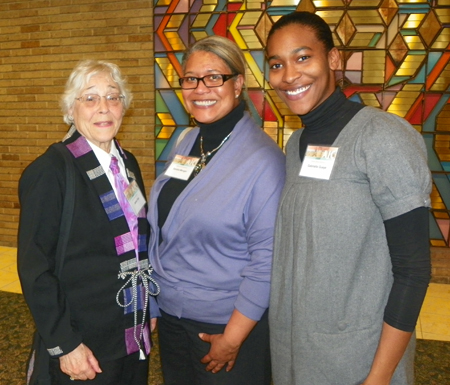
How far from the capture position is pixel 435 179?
4379 millimetres

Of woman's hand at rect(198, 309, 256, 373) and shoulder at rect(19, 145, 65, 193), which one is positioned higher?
shoulder at rect(19, 145, 65, 193)

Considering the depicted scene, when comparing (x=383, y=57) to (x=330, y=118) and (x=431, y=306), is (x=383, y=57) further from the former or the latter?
(x=330, y=118)

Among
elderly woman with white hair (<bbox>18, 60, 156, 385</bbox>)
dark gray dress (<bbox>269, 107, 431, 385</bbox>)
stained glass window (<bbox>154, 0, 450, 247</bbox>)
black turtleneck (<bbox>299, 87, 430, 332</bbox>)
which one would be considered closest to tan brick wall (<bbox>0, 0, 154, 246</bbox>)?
stained glass window (<bbox>154, 0, 450, 247</bbox>)

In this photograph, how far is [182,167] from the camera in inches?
67.5

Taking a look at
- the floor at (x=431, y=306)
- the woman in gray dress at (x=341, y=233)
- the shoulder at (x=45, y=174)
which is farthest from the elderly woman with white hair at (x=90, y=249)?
the floor at (x=431, y=306)

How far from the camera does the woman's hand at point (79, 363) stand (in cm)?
146

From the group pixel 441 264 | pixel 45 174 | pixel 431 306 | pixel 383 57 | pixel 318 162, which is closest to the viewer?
pixel 318 162

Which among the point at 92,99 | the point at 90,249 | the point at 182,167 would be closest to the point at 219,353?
the point at 90,249

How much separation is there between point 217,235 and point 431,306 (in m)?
3.24

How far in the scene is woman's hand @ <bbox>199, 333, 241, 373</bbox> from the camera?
146 cm

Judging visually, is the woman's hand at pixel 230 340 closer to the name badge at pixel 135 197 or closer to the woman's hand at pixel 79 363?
the woman's hand at pixel 79 363

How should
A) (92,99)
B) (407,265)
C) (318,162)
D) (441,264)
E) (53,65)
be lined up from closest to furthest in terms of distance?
(407,265), (318,162), (92,99), (441,264), (53,65)

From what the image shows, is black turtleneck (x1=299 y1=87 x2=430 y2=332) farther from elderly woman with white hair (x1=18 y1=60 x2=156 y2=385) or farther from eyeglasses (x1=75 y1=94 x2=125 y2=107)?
eyeglasses (x1=75 y1=94 x2=125 y2=107)

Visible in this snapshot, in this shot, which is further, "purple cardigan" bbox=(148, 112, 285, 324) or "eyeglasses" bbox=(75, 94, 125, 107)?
"eyeglasses" bbox=(75, 94, 125, 107)
